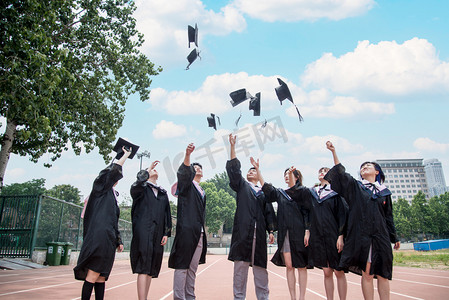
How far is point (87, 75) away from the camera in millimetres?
12852

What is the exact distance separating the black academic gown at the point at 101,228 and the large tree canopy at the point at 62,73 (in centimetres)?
495

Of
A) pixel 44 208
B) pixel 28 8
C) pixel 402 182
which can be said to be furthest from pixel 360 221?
pixel 402 182

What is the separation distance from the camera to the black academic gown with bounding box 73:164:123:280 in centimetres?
350

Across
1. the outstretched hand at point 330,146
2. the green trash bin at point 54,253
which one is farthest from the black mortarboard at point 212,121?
the green trash bin at point 54,253

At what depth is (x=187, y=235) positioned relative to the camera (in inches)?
156

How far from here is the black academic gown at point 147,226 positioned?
3.91 m

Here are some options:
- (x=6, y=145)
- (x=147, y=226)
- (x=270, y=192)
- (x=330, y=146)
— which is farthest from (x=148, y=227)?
(x=6, y=145)

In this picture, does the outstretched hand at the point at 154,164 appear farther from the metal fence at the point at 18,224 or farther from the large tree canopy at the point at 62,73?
the metal fence at the point at 18,224

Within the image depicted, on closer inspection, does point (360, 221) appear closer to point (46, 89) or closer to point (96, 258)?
point (96, 258)

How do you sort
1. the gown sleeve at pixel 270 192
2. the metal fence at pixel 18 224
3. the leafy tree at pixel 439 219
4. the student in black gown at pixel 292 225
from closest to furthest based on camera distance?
the student in black gown at pixel 292 225 → the gown sleeve at pixel 270 192 → the metal fence at pixel 18 224 → the leafy tree at pixel 439 219

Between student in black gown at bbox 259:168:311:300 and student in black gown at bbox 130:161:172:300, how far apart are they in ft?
4.79

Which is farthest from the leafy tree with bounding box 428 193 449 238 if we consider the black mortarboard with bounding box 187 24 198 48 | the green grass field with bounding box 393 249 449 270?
the black mortarboard with bounding box 187 24 198 48

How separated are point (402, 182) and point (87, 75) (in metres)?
150

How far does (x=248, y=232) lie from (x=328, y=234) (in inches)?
45.8
